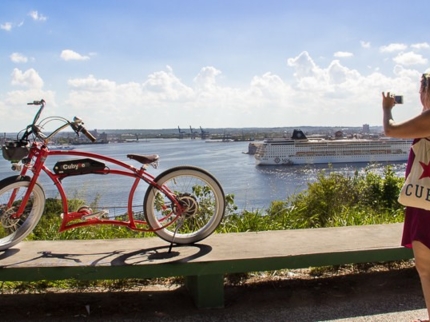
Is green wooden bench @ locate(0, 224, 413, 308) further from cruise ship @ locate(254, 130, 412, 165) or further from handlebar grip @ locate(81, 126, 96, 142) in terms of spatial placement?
cruise ship @ locate(254, 130, 412, 165)

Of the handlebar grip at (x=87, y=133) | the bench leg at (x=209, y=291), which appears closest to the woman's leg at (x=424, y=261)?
the bench leg at (x=209, y=291)

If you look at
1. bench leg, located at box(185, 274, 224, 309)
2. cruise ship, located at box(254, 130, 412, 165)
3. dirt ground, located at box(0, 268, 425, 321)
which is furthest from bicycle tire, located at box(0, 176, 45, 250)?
cruise ship, located at box(254, 130, 412, 165)

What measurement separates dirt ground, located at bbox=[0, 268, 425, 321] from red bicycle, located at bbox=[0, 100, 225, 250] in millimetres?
444

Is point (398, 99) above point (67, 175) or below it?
above

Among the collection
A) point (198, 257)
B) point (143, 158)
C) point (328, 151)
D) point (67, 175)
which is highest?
point (143, 158)

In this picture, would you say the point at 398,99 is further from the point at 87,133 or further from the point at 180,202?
the point at 87,133

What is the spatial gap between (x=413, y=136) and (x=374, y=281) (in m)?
1.76

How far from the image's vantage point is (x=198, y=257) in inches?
123

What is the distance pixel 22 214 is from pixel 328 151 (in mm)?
59361

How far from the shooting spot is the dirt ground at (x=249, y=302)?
3.08 meters

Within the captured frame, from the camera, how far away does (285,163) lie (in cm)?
6166

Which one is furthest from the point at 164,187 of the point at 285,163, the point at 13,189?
the point at 285,163

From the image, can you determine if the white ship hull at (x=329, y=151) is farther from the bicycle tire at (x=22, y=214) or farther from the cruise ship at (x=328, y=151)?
the bicycle tire at (x=22, y=214)

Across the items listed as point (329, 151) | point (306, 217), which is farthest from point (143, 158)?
point (329, 151)
